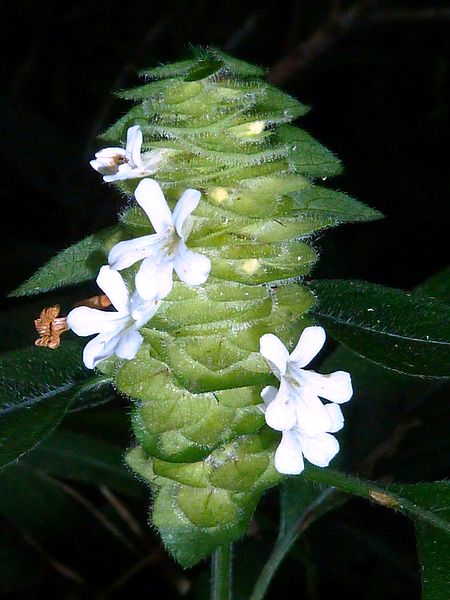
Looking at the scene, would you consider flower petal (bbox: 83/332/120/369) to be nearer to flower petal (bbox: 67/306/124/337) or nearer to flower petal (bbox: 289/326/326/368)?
flower petal (bbox: 67/306/124/337)

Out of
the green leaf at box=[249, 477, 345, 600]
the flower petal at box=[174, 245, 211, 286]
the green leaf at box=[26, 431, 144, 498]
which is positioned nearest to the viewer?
the flower petal at box=[174, 245, 211, 286]

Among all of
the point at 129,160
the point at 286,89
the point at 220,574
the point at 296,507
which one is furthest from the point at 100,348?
the point at 286,89

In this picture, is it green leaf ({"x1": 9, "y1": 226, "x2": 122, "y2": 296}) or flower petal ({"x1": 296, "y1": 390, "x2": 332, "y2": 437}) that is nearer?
flower petal ({"x1": 296, "y1": 390, "x2": 332, "y2": 437})

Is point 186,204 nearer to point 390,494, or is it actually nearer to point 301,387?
point 301,387

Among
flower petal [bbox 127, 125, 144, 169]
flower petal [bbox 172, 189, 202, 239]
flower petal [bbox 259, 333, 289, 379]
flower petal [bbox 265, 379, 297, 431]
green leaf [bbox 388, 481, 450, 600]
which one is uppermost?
flower petal [bbox 127, 125, 144, 169]

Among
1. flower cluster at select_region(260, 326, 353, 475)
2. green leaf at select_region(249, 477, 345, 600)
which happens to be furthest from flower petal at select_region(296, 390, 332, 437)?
green leaf at select_region(249, 477, 345, 600)

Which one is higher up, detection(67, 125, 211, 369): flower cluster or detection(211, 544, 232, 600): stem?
detection(67, 125, 211, 369): flower cluster
